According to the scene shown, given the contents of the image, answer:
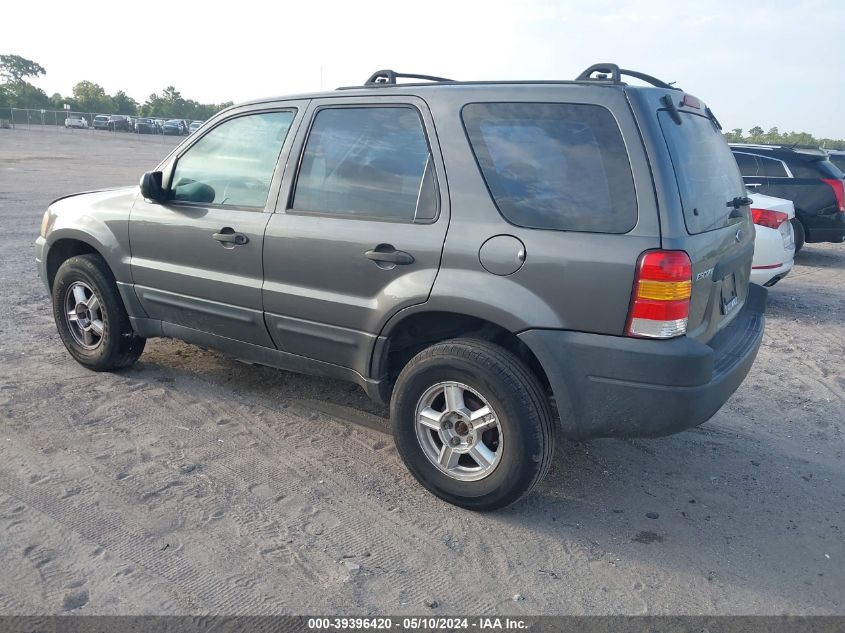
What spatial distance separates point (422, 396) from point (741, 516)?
1.67 meters

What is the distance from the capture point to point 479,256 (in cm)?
321

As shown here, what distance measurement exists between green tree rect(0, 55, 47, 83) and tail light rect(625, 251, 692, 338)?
118721 millimetres

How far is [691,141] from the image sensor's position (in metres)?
3.33

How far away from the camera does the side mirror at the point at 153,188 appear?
170 inches

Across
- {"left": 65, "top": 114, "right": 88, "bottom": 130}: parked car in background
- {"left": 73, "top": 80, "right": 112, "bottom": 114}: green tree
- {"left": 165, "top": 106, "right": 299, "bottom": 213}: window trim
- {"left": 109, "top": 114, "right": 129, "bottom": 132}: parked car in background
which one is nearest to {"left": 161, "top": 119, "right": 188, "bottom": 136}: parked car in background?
{"left": 109, "top": 114, "right": 129, "bottom": 132}: parked car in background

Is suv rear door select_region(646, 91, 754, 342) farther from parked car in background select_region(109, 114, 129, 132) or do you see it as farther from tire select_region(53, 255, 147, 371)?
parked car in background select_region(109, 114, 129, 132)

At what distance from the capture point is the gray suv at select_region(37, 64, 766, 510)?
297 centimetres

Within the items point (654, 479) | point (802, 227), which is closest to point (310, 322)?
point (654, 479)

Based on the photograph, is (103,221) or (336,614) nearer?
(336,614)

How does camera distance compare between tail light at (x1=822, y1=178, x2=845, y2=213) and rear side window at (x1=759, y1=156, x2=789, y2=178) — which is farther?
rear side window at (x1=759, y1=156, x2=789, y2=178)

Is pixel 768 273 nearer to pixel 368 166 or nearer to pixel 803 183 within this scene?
pixel 803 183

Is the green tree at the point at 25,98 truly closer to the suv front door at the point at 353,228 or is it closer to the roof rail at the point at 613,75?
the suv front door at the point at 353,228

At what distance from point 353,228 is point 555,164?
1.09m

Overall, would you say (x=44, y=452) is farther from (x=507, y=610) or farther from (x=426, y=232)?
(x=507, y=610)
